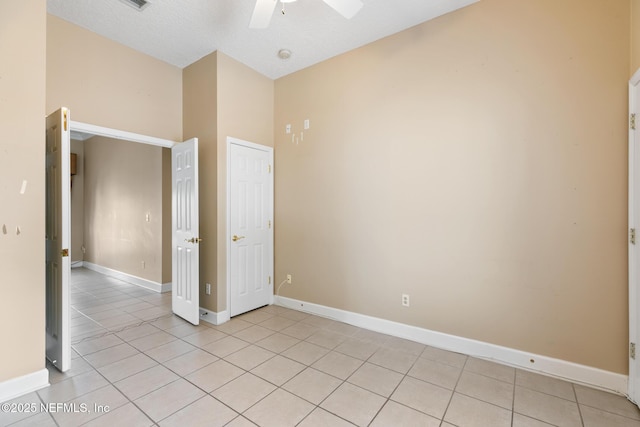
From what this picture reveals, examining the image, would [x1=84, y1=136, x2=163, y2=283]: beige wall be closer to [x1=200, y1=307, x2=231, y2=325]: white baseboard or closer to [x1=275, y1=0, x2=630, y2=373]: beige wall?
[x1=200, y1=307, x2=231, y2=325]: white baseboard

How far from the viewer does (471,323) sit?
8.61ft

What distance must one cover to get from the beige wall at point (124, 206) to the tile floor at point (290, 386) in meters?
2.03

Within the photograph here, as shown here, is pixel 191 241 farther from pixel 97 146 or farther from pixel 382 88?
pixel 97 146

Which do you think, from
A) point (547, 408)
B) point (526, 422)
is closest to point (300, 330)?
point (526, 422)

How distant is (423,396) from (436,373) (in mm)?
358

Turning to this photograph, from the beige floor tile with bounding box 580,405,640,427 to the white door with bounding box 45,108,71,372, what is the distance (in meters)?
3.80

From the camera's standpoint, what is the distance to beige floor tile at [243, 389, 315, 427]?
1.79 metres

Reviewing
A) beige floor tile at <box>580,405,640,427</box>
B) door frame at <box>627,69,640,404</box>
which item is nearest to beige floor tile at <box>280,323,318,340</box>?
beige floor tile at <box>580,405,640,427</box>

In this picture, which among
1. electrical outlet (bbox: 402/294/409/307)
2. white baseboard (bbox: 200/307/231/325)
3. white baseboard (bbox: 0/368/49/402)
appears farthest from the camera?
white baseboard (bbox: 200/307/231/325)

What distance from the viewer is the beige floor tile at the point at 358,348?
104 inches

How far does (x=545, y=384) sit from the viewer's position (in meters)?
2.18

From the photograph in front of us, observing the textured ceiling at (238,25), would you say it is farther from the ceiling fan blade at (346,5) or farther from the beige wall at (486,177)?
the ceiling fan blade at (346,5)

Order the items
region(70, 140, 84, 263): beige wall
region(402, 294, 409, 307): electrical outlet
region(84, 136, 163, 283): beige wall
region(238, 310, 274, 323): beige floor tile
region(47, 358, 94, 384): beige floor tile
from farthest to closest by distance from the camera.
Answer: region(70, 140, 84, 263): beige wall → region(84, 136, 163, 283): beige wall → region(238, 310, 274, 323): beige floor tile → region(402, 294, 409, 307): electrical outlet → region(47, 358, 94, 384): beige floor tile

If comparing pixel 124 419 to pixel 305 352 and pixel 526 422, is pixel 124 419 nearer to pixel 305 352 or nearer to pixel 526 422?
pixel 305 352
